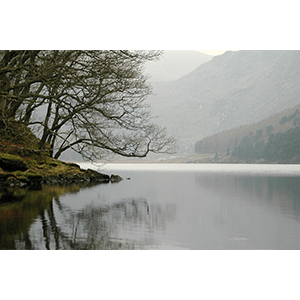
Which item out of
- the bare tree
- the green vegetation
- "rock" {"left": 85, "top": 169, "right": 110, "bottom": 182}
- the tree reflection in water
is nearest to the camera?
the tree reflection in water

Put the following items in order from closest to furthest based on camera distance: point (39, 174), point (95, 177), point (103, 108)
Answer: point (103, 108), point (39, 174), point (95, 177)

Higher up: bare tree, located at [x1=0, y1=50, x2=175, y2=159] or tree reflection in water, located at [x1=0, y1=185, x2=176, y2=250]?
bare tree, located at [x1=0, y1=50, x2=175, y2=159]

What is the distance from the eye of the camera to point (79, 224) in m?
10.8

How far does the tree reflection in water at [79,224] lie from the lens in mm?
8203

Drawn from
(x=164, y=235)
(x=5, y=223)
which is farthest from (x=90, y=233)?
(x=5, y=223)

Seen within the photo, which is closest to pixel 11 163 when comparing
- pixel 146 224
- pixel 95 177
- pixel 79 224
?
pixel 95 177

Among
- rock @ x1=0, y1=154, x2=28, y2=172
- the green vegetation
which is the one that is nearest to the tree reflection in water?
the green vegetation

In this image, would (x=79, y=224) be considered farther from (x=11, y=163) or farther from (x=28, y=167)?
(x=28, y=167)

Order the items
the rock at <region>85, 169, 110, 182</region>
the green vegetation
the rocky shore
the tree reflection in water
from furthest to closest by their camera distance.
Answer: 1. the rock at <region>85, 169, 110, 182</region>
2. the rocky shore
3. the green vegetation
4. the tree reflection in water

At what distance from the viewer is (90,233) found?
944 centimetres

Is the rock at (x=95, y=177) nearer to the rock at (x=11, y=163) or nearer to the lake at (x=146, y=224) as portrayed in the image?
the rock at (x=11, y=163)

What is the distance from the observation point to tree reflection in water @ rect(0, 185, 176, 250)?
8203mm

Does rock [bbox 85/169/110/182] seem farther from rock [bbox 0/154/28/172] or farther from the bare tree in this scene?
rock [bbox 0/154/28/172]
